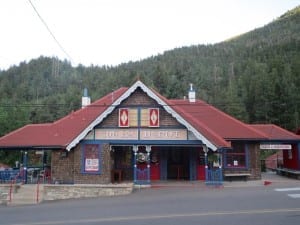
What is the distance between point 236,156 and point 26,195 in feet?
44.1

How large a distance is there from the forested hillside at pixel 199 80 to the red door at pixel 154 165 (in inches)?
212

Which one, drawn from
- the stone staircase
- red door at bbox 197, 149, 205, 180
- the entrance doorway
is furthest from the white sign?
red door at bbox 197, 149, 205, 180

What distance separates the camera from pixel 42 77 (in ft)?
443

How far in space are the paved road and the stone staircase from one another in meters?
4.29

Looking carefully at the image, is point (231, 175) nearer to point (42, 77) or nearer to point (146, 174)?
point (146, 174)

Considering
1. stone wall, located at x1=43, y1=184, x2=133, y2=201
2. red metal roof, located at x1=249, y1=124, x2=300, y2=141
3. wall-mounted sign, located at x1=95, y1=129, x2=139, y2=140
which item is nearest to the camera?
stone wall, located at x1=43, y1=184, x2=133, y2=201

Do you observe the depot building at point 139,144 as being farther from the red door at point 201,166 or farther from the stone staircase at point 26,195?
the stone staircase at point 26,195

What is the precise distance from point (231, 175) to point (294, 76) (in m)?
57.6

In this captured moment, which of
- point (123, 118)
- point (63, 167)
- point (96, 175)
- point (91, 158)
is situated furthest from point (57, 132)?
point (123, 118)

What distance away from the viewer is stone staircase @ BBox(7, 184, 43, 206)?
19.3m

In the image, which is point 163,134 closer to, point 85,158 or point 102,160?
point 102,160

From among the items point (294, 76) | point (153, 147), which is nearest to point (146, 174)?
point (153, 147)

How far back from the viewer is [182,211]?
43.8ft

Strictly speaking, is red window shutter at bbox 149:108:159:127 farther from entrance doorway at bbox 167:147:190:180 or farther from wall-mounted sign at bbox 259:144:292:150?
wall-mounted sign at bbox 259:144:292:150
